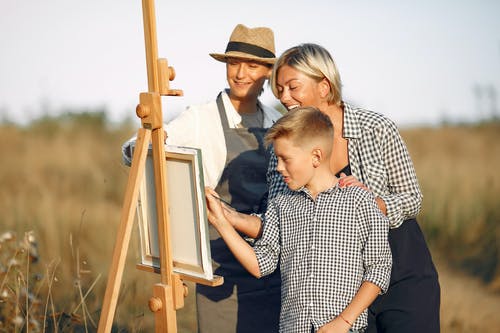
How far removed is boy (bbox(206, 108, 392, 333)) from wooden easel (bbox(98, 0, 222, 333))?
314mm

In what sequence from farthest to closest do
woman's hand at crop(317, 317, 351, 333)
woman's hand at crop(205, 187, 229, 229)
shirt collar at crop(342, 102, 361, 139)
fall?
1. shirt collar at crop(342, 102, 361, 139)
2. woman's hand at crop(205, 187, 229, 229)
3. woman's hand at crop(317, 317, 351, 333)

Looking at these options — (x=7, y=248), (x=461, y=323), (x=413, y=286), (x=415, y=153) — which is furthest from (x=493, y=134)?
(x=413, y=286)

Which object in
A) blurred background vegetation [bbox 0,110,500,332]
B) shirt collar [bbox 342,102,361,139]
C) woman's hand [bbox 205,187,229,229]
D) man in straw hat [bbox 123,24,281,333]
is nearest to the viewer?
woman's hand [bbox 205,187,229,229]

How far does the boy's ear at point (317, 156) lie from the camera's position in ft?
9.37

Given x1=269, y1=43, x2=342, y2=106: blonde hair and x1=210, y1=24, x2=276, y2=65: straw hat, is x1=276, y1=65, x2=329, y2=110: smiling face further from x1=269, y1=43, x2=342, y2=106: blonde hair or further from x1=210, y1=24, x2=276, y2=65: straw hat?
x1=210, y1=24, x2=276, y2=65: straw hat

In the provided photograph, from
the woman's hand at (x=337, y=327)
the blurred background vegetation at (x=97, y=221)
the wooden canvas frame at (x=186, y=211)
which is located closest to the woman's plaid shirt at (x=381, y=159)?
the woman's hand at (x=337, y=327)

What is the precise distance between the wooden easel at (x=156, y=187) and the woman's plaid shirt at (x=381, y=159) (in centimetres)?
68

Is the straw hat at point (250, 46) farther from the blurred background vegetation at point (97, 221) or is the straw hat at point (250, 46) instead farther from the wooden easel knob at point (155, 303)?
the wooden easel knob at point (155, 303)

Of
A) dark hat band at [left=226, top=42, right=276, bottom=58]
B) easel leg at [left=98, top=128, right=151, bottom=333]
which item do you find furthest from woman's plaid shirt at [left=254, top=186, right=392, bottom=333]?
dark hat band at [left=226, top=42, right=276, bottom=58]

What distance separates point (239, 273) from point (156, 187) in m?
0.91

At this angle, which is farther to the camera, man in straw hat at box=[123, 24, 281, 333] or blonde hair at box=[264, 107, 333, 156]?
man in straw hat at box=[123, 24, 281, 333]

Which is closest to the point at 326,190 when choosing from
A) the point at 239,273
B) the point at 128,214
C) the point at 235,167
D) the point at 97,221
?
the point at 128,214

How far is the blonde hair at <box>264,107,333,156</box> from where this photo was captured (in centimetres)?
281

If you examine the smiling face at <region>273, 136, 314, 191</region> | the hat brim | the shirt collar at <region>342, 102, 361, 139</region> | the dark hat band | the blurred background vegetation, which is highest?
the dark hat band
